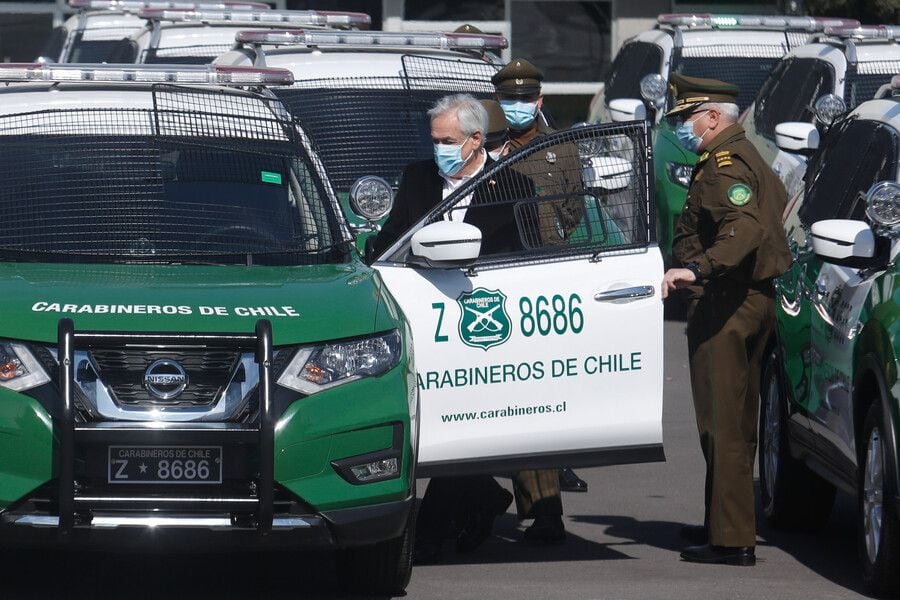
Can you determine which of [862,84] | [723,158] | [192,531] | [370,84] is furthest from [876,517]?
[862,84]

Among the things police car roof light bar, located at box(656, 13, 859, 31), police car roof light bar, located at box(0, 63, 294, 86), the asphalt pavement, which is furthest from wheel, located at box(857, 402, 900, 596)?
police car roof light bar, located at box(656, 13, 859, 31)

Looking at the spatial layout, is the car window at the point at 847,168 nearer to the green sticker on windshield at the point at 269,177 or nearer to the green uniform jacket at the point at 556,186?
the green uniform jacket at the point at 556,186

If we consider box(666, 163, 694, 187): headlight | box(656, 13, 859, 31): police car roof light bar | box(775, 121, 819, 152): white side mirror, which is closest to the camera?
box(775, 121, 819, 152): white side mirror

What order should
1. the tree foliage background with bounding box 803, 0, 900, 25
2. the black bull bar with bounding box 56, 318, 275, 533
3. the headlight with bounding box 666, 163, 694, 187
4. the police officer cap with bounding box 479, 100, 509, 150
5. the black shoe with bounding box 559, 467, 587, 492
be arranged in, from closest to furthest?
the black bull bar with bounding box 56, 318, 275, 533
the police officer cap with bounding box 479, 100, 509, 150
the black shoe with bounding box 559, 467, 587, 492
the headlight with bounding box 666, 163, 694, 187
the tree foliage background with bounding box 803, 0, 900, 25

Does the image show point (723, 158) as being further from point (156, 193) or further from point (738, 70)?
point (738, 70)

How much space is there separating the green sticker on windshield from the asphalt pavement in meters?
1.43

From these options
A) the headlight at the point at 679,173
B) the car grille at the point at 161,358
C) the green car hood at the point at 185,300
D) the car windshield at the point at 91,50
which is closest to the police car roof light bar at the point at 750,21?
the headlight at the point at 679,173

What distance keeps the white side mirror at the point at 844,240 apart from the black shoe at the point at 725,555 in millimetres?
1180

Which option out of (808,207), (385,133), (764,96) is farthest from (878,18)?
(808,207)

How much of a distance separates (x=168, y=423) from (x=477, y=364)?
144cm

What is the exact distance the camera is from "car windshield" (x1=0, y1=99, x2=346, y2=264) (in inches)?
283

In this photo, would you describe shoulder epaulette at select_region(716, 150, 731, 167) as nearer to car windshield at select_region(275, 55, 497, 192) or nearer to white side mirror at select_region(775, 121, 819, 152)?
white side mirror at select_region(775, 121, 819, 152)

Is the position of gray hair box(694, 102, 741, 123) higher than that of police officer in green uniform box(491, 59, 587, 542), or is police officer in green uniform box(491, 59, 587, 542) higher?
gray hair box(694, 102, 741, 123)

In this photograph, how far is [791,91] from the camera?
13977mm
